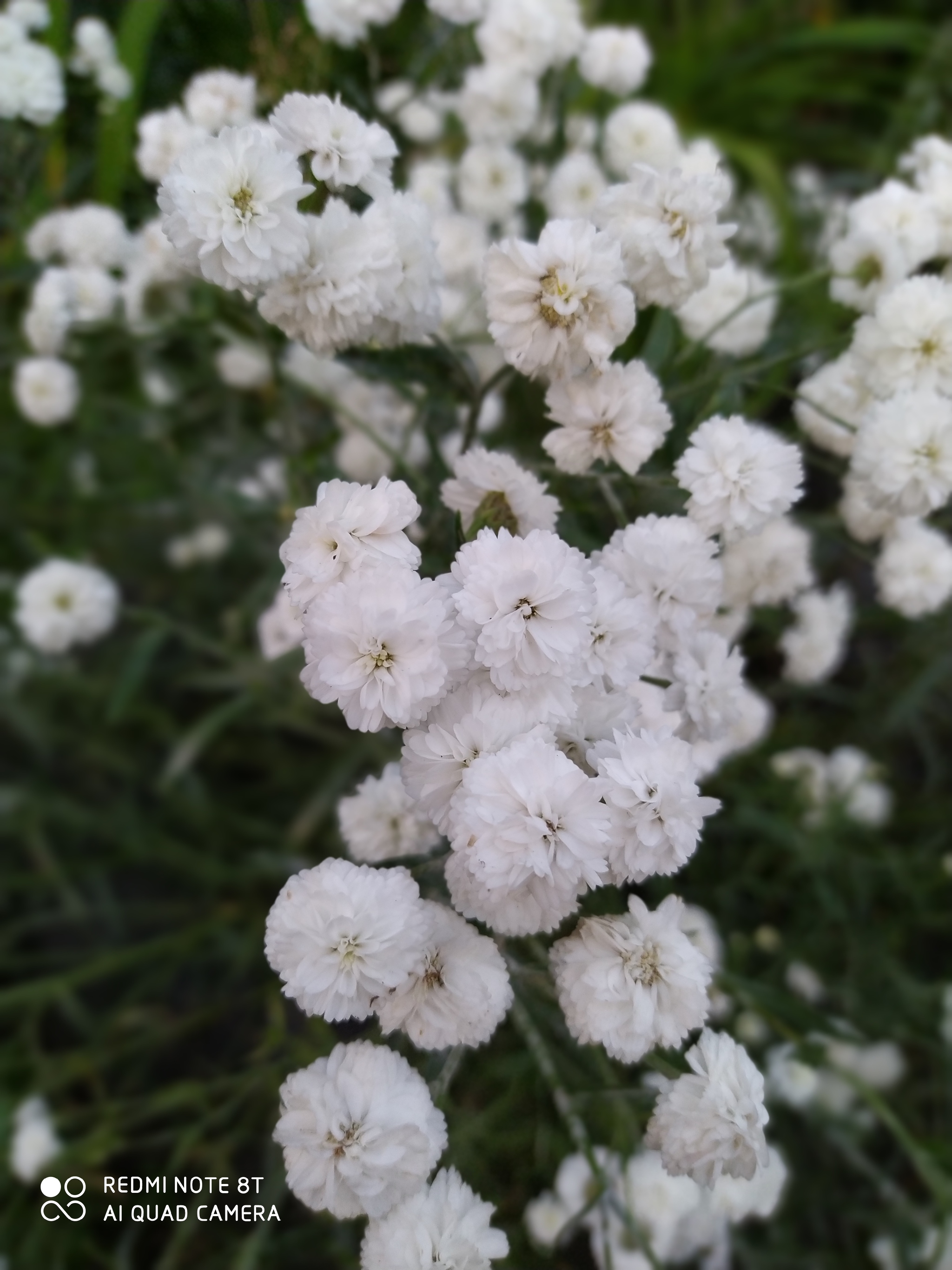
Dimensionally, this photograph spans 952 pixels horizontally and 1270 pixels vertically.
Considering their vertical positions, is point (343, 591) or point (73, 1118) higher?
point (343, 591)

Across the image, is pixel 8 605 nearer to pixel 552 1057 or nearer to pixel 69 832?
pixel 69 832

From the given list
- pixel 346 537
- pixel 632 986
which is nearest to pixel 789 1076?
pixel 632 986

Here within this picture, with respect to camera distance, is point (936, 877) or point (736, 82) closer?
point (936, 877)

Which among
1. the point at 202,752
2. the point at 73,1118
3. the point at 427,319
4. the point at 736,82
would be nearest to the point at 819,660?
the point at 427,319

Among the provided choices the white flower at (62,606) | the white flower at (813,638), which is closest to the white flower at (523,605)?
the white flower at (813,638)

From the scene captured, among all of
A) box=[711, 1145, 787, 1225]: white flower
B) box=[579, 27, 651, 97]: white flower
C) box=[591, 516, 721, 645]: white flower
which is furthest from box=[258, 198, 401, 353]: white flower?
box=[711, 1145, 787, 1225]: white flower

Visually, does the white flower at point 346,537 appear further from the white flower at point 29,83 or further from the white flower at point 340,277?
the white flower at point 29,83
